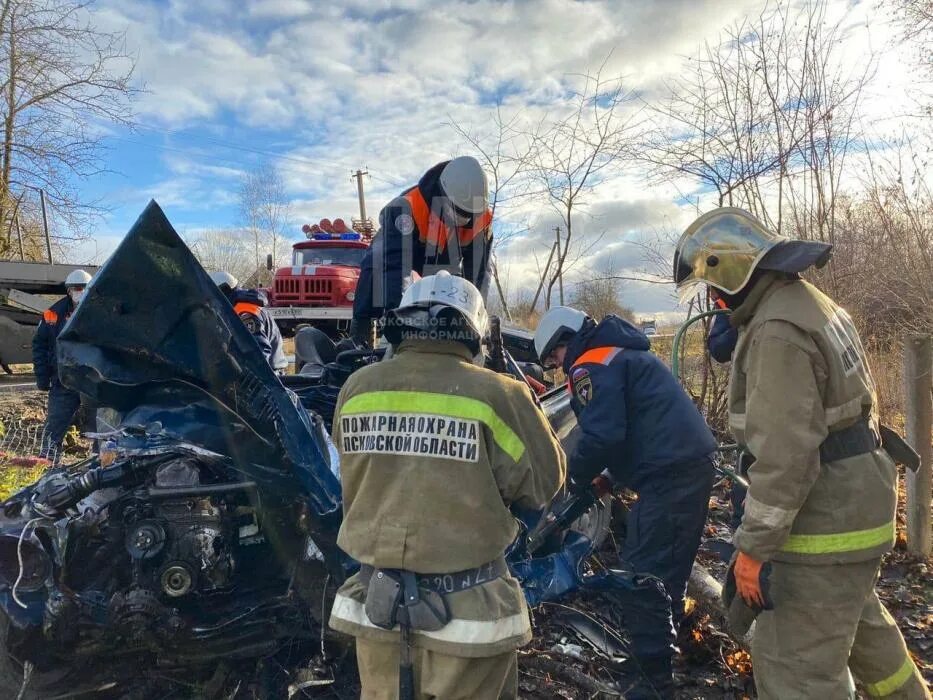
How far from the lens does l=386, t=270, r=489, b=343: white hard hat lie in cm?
193

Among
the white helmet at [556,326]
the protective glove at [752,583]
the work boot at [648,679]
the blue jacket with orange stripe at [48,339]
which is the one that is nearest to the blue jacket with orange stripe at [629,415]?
the white helmet at [556,326]

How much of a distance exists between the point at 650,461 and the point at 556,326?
85 centimetres

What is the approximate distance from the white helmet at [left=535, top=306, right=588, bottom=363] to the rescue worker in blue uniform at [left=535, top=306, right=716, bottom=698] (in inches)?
9.1

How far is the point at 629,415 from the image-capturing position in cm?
313

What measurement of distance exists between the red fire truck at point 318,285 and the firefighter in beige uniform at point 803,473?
387 inches

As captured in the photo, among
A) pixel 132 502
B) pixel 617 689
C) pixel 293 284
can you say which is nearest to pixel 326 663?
pixel 132 502

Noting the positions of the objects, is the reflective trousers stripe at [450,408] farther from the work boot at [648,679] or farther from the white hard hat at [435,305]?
the work boot at [648,679]

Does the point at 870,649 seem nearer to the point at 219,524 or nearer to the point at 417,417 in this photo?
the point at 417,417

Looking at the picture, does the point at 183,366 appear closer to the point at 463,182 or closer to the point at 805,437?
the point at 463,182

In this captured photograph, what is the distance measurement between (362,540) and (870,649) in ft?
5.94

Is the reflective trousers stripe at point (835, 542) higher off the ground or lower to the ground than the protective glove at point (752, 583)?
higher

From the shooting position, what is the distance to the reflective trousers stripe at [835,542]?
1.98 m

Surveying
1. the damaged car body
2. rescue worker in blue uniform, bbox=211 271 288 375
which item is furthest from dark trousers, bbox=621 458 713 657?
rescue worker in blue uniform, bbox=211 271 288 375

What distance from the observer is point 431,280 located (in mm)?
2021
